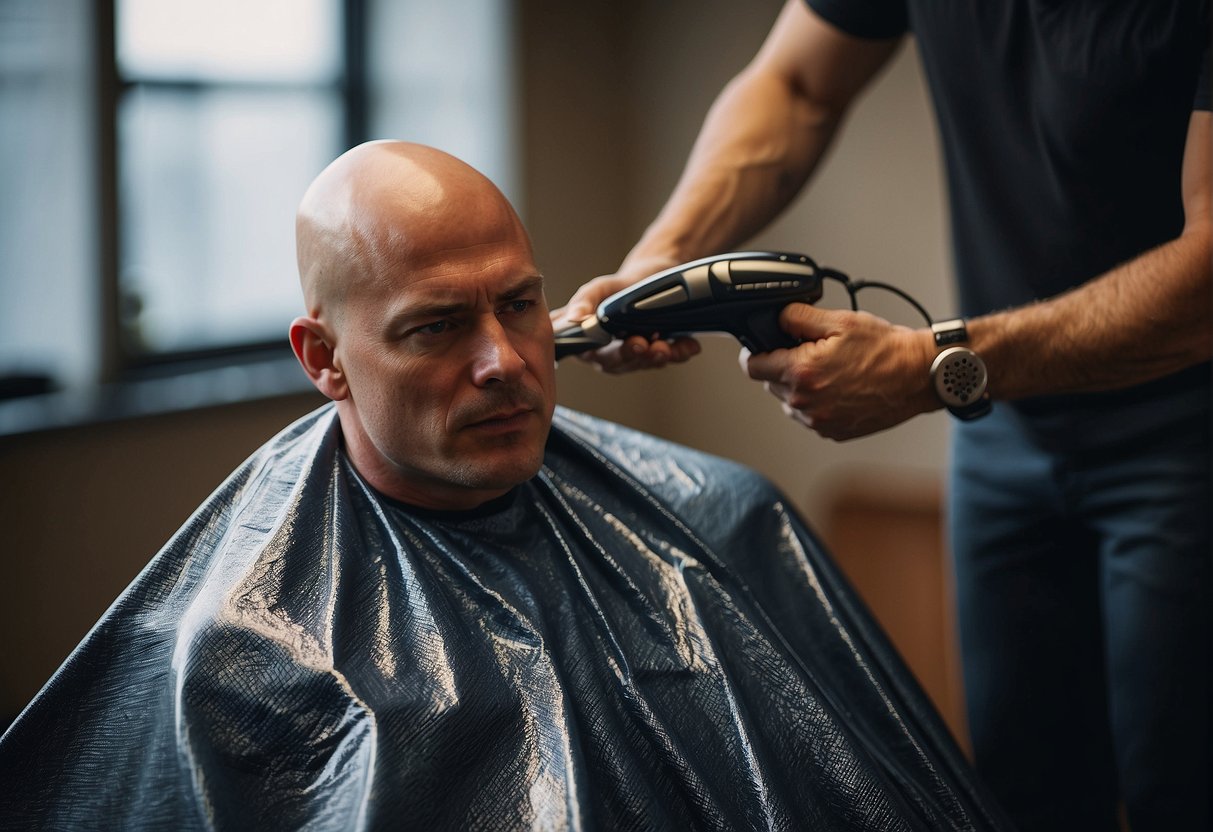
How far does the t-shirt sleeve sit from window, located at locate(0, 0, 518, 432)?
2007 mm

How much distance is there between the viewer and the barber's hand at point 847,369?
1.64m

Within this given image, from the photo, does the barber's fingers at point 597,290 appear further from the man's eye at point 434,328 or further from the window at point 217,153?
the window at point 217,153

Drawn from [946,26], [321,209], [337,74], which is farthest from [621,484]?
[337,74]

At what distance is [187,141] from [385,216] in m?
2.42

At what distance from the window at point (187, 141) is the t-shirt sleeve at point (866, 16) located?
79.0 inches

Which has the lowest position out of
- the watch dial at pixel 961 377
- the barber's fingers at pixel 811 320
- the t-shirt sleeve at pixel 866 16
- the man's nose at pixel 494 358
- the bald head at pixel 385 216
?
the watch dial at pixel 961 377

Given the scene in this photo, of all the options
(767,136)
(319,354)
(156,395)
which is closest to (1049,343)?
(767,136)

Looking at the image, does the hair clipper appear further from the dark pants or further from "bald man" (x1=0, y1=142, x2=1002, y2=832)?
Answer: the dark pants

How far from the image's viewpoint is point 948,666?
3.79m

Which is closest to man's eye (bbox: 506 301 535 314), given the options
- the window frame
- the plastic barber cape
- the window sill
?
the plastic barber cape

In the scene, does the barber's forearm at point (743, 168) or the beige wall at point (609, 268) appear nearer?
the barber's forearm at point (743, 168)

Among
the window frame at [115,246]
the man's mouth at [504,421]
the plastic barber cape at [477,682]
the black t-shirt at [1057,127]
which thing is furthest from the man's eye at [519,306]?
the window frame at [115,246]

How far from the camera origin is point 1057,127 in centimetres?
179

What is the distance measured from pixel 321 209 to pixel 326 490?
34cm
